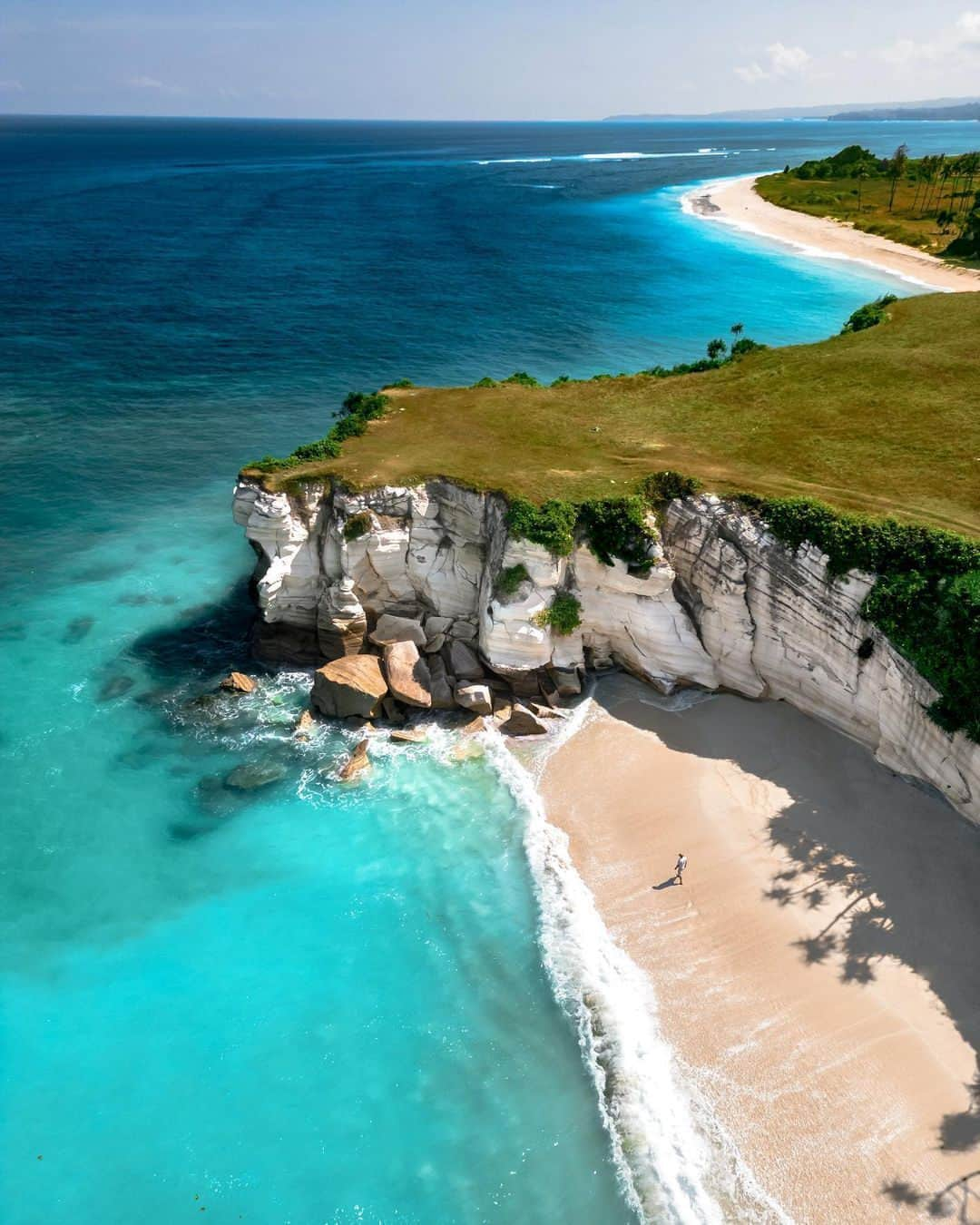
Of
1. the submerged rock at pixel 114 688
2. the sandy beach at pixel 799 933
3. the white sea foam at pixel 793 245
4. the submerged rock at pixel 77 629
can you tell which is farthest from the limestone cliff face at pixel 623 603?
the white sea foam at pixel 793 245

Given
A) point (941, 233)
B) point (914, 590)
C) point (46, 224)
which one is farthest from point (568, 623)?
point (46, 224)

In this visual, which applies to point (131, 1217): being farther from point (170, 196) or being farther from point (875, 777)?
→ point (170, 196)

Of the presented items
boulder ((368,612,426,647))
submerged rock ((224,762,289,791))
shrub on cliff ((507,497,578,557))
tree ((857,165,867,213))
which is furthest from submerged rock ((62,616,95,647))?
tree ((857,165,867,213))

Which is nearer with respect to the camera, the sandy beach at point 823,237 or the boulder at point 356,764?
the boulder at point 356,764

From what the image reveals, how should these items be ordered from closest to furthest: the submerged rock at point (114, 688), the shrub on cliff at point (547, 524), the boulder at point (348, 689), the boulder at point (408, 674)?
the shrub on cliff at point (547, 524) < the boulder at point (348, 689) < the boulder at point (408, 674) < the submerged rock at point (114, 688)

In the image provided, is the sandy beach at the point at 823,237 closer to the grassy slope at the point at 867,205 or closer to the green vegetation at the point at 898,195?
the grassy slope at the point at 867,205

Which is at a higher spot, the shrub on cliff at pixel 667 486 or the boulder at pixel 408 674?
the shrub on cliff at pixel 667 486

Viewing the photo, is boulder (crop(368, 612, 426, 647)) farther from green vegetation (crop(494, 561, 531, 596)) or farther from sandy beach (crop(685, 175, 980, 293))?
sandy beach (crop(685, 175, 980, 293))
